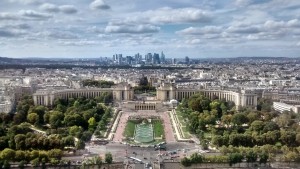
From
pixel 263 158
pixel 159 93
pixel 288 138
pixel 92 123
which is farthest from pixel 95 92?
pixel 263 158

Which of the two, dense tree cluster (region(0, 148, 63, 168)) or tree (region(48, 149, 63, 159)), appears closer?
dense tree cluster (region(0, 148, 63, 168))

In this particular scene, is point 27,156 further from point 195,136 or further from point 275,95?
point 275,95

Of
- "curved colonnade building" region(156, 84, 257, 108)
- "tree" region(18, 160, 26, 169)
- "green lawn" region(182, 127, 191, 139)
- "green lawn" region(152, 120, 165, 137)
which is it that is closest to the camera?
"tree" region(18, 160, 26, 169)

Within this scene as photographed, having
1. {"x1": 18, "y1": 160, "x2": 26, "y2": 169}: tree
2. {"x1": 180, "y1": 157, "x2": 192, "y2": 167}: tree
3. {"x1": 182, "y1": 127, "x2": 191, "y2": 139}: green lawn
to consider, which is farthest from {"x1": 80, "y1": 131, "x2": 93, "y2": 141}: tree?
{"x1": 180, "y1": 157, "x2": 192, "y2": 167}: tree

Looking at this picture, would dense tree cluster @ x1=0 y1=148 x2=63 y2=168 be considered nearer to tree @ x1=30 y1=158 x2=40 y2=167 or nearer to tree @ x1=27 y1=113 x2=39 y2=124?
tree @ x1=30 y1=158 x2=40 y2=167

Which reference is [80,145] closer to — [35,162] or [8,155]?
[35,162]

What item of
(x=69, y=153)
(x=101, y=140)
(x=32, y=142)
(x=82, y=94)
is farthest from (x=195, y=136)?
(x=82, y=94)
